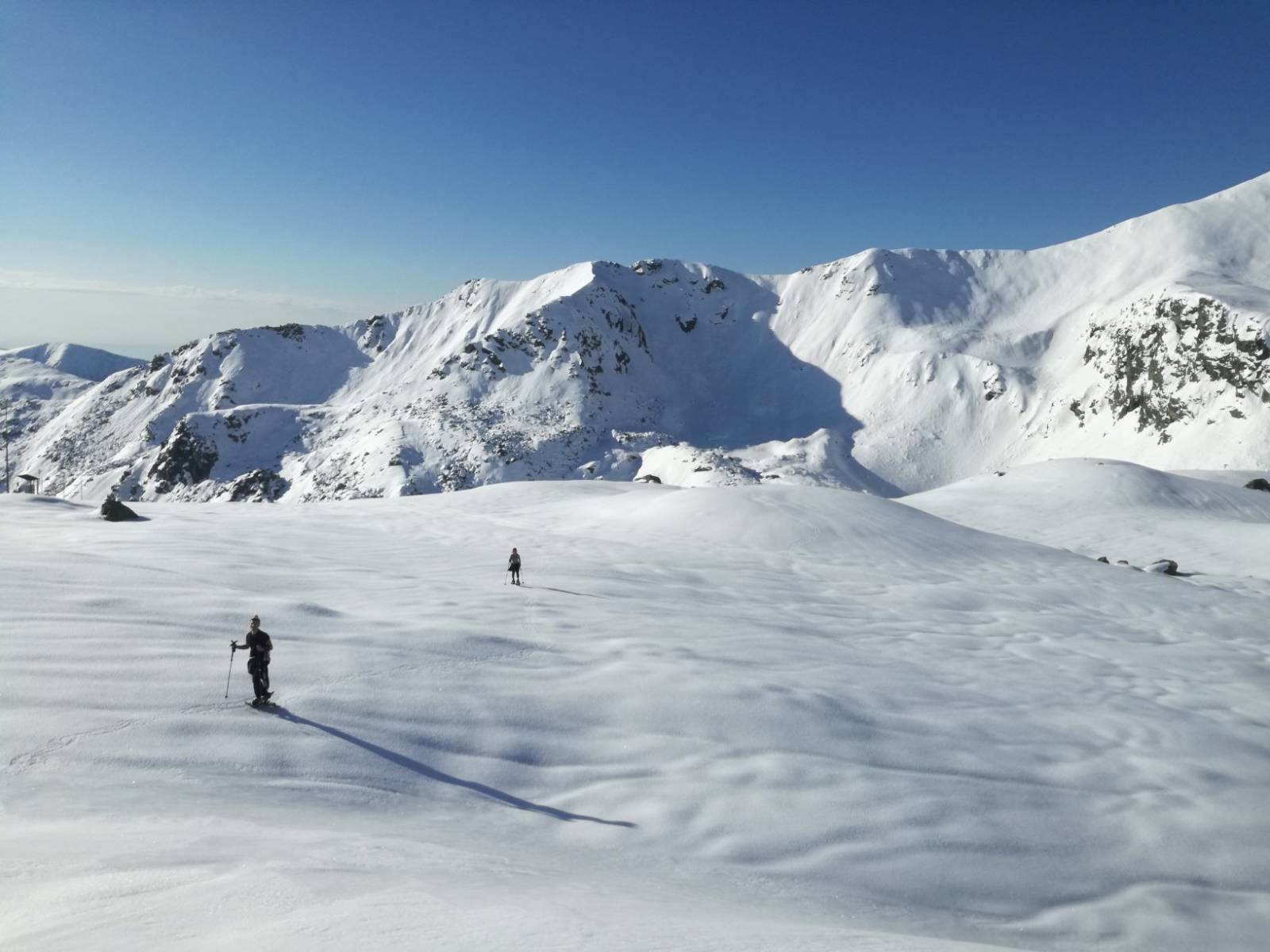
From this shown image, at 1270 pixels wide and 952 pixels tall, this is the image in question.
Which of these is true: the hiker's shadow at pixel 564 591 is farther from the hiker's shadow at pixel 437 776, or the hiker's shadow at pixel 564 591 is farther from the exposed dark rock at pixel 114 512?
the exposed dark rock at pixel 114 512

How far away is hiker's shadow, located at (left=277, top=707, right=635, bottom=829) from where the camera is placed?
7.82 meters

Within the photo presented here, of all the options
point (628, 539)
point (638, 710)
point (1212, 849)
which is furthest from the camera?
point (628, 539)

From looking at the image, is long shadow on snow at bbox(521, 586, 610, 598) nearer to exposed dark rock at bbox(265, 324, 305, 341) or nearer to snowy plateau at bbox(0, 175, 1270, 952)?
snowy plateau at bbox(0, 175, 1270, 952)

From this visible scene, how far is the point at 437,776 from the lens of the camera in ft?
27.2

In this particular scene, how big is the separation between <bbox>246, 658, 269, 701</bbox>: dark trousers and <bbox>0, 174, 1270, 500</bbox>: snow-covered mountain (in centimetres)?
5722

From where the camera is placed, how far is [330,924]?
4.77m

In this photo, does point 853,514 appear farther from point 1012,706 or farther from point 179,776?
point 179,776

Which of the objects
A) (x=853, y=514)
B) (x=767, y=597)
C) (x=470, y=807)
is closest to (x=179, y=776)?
(x=470, y=807)

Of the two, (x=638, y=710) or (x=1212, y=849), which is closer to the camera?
(x=1212, y=849)

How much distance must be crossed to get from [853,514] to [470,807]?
23.7 m

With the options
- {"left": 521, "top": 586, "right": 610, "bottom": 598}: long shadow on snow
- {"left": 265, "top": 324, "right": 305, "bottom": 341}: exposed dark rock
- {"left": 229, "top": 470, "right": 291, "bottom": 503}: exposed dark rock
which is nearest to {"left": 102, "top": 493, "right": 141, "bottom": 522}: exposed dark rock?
{"left": 521, "top": 586, "right": 610, "bottom": 598}: long shadow on snow

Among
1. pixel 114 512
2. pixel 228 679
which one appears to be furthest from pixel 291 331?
pixel 228 679

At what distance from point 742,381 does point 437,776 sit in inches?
4620

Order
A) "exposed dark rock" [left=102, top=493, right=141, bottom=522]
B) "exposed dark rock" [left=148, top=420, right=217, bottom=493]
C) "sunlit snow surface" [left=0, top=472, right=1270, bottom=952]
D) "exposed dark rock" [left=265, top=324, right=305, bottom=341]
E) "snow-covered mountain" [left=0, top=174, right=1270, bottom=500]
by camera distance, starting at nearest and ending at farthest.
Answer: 1. "sunlit snow surface" [left=0, top=472, right=1270, bottom=952]
2. "exposed dark rock" [left=102, top=493, right=141, bottom=522]
3. "snow-covered mountain" [left=0, top=174, right=1270, bottom=500]
4. "exposed dark rock" [left=148, top=420, right=217, bottom=493]
5. "exposed dark rock" [left=265, top=324, right=305, bottom=341]
